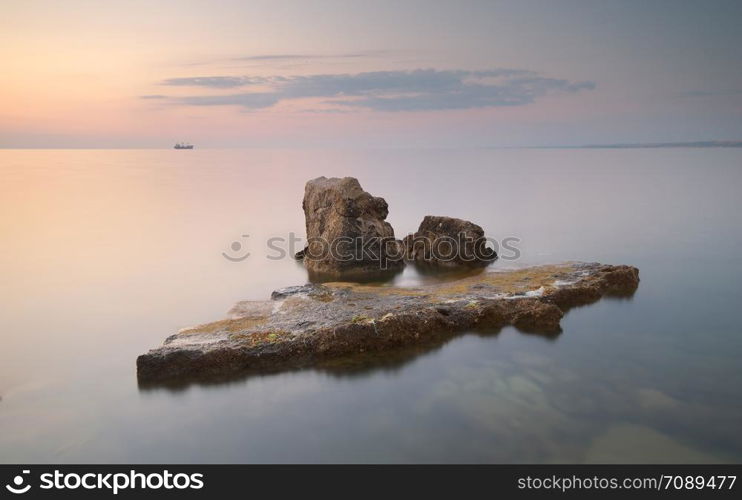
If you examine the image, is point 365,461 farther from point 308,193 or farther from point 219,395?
point 308,193

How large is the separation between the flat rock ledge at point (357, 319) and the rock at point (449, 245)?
134 inches

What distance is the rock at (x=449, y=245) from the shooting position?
20.5m

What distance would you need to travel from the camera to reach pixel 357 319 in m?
12.4

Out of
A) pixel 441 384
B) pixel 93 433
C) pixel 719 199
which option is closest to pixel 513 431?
pixel 441 384

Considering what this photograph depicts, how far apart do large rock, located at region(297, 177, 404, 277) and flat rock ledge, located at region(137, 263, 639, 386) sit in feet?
10.2

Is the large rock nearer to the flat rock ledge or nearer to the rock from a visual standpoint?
the rock

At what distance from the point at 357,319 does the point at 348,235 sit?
7.28 meters

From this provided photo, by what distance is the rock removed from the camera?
67.4 feet

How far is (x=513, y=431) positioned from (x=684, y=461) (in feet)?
7.81

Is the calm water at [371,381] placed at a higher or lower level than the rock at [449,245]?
lower
